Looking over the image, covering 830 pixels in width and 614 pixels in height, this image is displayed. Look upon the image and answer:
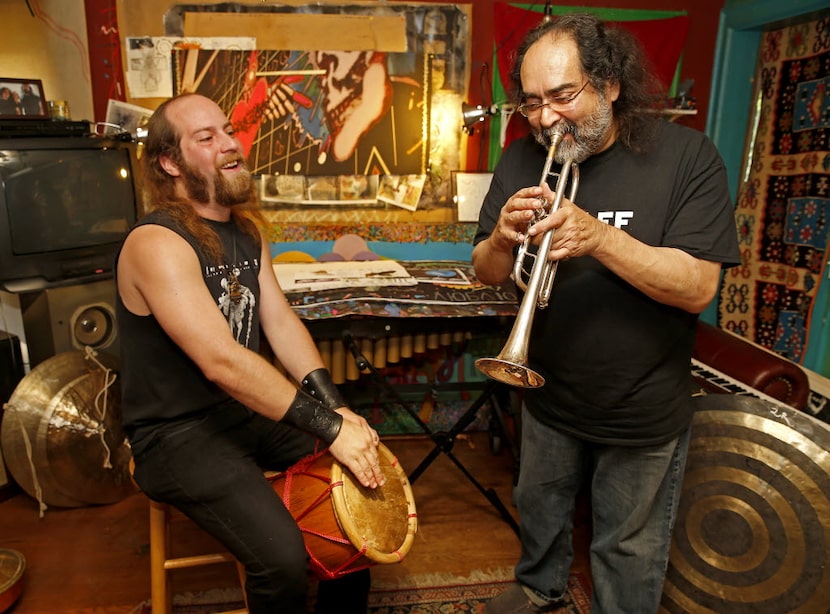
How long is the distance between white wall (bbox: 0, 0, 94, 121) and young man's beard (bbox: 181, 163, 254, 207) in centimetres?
162

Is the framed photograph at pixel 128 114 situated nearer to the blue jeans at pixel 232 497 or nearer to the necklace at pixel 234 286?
the necklace at pixel 234 286

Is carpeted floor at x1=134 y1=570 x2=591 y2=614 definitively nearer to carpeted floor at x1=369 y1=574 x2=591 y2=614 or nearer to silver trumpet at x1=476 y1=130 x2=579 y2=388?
carpeted floor at x1=369 y1=574 x2=591 y2=614

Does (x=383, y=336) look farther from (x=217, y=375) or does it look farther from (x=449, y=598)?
(x=217, y=375)

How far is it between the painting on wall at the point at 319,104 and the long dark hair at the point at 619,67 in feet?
5.18

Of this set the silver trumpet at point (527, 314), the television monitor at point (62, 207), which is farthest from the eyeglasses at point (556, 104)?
the television monitor at point (62, 207)

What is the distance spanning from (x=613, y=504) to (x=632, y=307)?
2.06 feet

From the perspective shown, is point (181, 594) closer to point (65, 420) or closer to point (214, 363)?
point (65, 420)

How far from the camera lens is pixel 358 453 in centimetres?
169

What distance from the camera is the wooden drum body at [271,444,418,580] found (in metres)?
1.59

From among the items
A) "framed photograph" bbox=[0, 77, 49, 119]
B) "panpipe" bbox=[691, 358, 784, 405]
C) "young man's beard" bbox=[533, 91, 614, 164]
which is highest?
"framed photograph" bbox=[0, 77, 49, 119]

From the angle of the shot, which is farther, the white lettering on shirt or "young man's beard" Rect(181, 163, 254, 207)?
"young man's beard" Rect(181, 163, 254, 207)

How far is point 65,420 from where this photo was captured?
270 centimetres

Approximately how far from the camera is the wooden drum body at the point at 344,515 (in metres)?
1.59

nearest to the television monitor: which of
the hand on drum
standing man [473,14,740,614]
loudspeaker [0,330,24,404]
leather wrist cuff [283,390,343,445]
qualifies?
loudspeaker [0,330,24,404]
